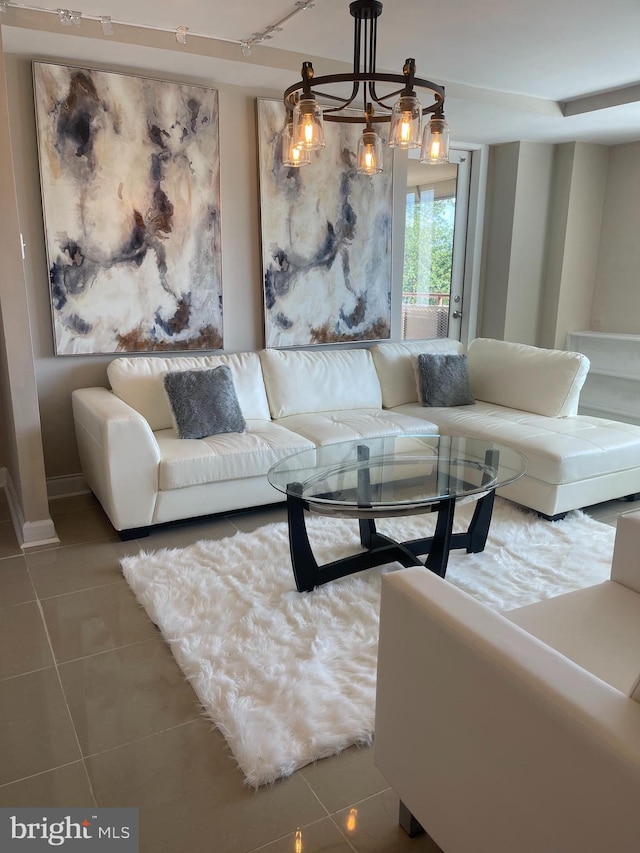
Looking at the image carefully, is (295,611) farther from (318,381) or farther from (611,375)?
(611,375)

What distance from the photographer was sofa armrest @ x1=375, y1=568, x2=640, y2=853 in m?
0.96

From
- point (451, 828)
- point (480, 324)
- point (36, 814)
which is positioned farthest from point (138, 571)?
point (480, 324)

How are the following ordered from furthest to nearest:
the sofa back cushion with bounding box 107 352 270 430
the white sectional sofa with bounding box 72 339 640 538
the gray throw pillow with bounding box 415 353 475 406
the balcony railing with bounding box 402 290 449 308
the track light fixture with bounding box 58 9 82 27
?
the balcony railing with bounding box 402 290 449 308 → the gray throw pillow with bounding box 415 353 475 406 → the sofa back cushion with bounding box 107 352 270 430 → the white sectional sofa with bounding box 72 339 640 538 → the track light fixture with bounding box 58 9 82 27

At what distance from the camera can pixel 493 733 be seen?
114cm

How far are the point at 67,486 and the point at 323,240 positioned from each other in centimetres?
232

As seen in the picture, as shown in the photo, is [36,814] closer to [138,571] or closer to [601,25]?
[138,571]

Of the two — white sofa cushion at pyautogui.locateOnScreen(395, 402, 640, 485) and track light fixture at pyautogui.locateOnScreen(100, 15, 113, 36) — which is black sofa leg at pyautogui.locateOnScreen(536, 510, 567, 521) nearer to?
white sofa cushion at pyautogui.locateOnScreen(395, 402, 640, 485)

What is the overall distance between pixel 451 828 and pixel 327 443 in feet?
7.75

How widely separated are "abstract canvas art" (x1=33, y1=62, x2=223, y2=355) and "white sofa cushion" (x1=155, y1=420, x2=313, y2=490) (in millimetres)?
782

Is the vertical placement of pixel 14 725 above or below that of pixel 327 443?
below

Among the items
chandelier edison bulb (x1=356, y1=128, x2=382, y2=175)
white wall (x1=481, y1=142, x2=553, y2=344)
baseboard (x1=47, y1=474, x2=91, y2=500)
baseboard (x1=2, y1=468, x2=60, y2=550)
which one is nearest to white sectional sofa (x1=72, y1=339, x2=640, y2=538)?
→ baseboard (x1=47, y1=474, x2=91, y2=500)

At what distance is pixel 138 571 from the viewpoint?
2.78 m

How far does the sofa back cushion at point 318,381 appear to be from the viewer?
4066mm

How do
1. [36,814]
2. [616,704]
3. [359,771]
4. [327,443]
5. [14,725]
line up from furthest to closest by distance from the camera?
[327,443] < [14,725] < [359,771] < [36,814] < [616,704]
